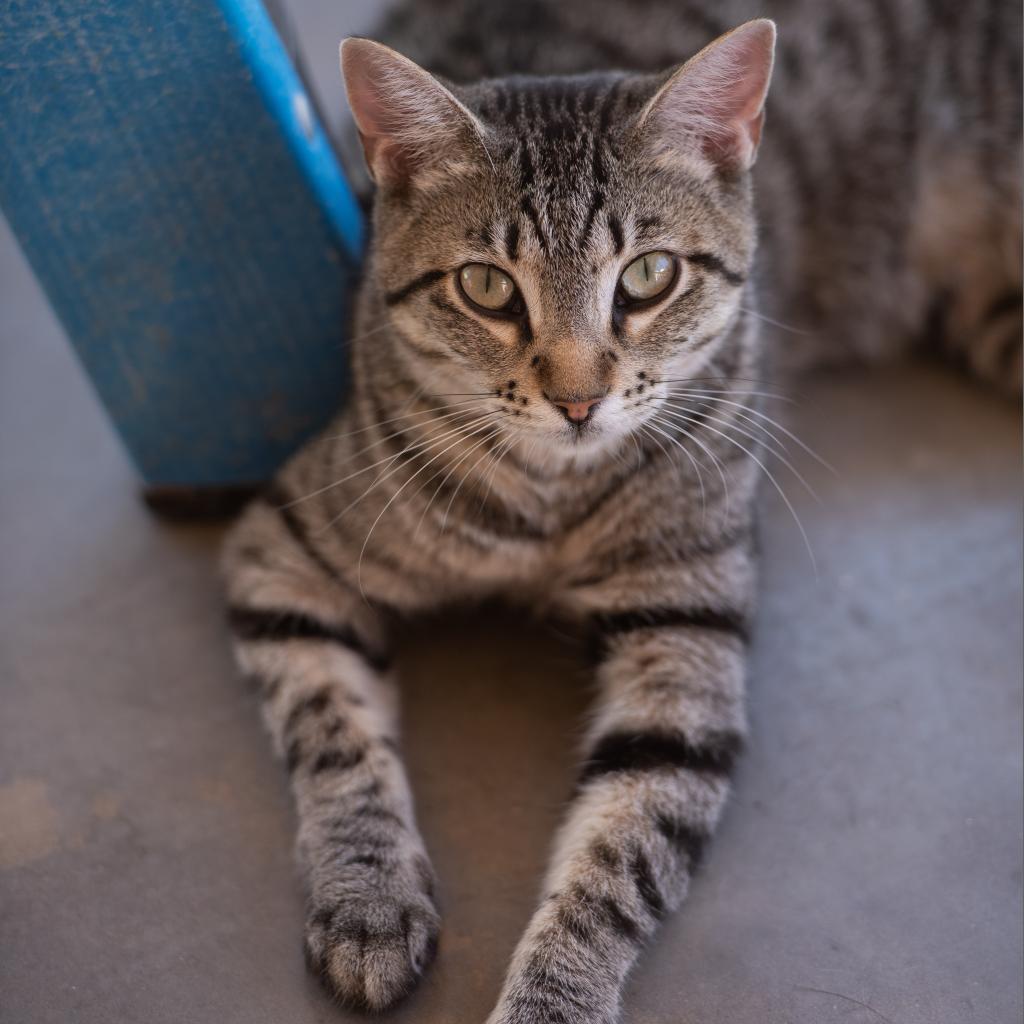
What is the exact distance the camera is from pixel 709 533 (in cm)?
167

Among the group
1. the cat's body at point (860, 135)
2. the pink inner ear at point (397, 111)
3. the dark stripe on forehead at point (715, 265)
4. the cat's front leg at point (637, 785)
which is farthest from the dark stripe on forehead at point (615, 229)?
the cat's body at point (860, 135)

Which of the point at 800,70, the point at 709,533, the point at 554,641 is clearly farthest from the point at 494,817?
the point at 800,70

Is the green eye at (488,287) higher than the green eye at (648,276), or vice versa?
the green eye at (488,287)

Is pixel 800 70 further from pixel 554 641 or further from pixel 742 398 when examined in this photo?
pixel 554 641

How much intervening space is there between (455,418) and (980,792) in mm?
962

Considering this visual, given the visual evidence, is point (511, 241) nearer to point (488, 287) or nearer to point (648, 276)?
point (488, 287)

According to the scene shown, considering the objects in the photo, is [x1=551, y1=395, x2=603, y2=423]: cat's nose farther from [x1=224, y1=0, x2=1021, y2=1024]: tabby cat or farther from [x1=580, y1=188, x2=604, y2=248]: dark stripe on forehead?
[x1=580, y1=188, x2=604, y2=248]: dark stripe on forehead

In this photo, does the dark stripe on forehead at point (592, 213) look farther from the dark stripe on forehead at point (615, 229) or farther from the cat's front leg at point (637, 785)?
the cat's front leg at point (637, 785)

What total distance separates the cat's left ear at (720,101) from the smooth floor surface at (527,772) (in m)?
0.75

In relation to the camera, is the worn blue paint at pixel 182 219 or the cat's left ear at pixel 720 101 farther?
the worn blue paint at pixel 182 219

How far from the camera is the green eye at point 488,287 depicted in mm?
1420

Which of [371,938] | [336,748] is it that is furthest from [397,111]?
[371,938]

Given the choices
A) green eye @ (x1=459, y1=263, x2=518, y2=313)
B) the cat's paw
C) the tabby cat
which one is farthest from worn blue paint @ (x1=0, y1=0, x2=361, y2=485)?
the cat's paw

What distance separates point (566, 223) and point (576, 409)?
0.76 feet
